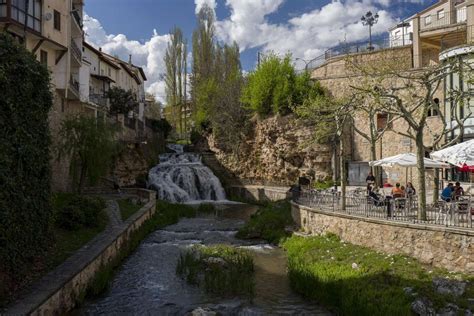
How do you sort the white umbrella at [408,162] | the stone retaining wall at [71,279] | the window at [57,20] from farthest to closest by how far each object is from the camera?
1. the window at [57,20]
2. the white umbrella at [408,162]
3. the stone retaining wall at [71,279]

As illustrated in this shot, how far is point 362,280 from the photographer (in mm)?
11891

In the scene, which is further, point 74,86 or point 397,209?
point 74,86

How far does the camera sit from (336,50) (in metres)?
38.2

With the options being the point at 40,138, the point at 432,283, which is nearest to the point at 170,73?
the point at 40,138

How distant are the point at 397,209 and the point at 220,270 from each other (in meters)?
6.58

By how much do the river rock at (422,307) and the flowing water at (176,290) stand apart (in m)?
2.41

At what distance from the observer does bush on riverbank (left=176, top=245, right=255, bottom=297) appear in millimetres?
12578

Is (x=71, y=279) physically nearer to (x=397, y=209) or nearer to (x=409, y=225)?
(x=409, y=225)

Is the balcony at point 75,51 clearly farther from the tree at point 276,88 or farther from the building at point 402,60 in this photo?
the building at point 402,60

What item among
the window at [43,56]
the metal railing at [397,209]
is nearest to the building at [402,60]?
the metal railing at [397,209]

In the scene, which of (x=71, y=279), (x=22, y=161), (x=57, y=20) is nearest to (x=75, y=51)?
(x=57, y=20)

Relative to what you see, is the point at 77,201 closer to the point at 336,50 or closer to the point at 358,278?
the point at 358,278

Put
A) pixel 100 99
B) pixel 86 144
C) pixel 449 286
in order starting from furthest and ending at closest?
pixel 100 99
pixel 86 144
pixel 449 286

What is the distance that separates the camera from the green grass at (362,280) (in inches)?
405
